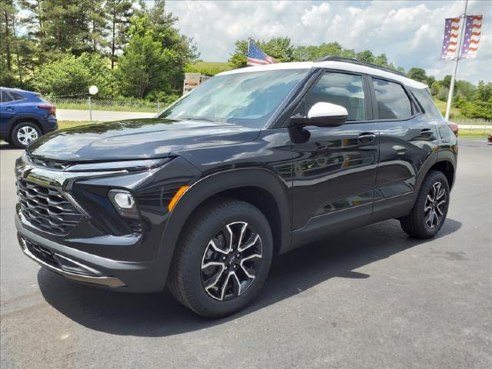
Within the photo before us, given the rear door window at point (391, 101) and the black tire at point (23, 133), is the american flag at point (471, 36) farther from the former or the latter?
the rear door window at point (391, 101)

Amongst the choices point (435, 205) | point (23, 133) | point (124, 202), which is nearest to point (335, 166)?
point (124, 202)

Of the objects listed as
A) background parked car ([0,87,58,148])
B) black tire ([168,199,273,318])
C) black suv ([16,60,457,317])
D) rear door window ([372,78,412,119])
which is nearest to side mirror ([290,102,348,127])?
black suv ([16,60,457,317])

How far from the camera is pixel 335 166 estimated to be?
361 centimetres

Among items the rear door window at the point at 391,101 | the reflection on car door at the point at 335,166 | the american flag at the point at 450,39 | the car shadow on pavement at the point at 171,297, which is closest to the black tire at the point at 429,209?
the car shadow on pavement at the point at 171,297

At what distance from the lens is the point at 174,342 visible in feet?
9.18

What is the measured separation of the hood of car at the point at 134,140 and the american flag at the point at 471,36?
86.1 feet

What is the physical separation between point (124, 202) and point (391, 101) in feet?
9.70

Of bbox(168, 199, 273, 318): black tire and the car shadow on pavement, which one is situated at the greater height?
bbox(168, 199, 273, 318): black tire

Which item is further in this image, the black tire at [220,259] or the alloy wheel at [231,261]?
the alloy wheel at [231,261]

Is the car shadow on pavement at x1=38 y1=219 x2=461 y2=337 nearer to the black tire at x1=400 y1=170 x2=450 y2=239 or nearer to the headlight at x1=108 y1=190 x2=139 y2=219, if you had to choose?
the black tire at x1=400 y1=170 x2=450 y2=239

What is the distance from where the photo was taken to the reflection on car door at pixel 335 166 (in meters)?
3.41

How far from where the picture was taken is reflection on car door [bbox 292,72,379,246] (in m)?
3.41

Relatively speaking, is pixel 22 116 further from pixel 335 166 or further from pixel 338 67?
pixel 335 166

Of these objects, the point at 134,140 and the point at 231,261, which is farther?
the point at 231,261
